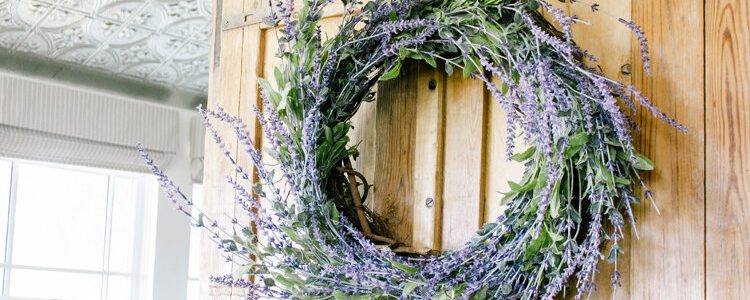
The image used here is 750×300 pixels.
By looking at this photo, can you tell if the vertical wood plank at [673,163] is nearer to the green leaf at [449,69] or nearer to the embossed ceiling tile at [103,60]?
the green leaf at [449,69]

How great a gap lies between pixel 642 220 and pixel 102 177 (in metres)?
3.45

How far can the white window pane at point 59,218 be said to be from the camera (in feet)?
13.9

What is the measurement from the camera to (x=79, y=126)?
432 cm

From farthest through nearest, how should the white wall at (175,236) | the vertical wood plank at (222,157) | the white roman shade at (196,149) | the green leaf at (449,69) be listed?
the white roman shade at (196,149)
the white wall at (175,236)
the vertical wood plank at (222,157)
the green leaf at (449,69)

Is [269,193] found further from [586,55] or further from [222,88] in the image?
[586,55]

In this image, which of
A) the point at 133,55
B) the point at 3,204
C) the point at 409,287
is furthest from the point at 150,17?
the point at 409,287

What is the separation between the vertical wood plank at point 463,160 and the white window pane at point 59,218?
2.89m

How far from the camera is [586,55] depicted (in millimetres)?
1572

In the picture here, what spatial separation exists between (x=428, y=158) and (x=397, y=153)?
73 mm

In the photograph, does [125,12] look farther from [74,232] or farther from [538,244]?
[538,244]

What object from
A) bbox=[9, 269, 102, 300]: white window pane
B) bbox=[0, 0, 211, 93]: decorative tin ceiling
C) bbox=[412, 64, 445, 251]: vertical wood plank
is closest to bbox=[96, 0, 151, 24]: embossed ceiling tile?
bbox=[0, 0, 211, 93]: decorative tin ceiling

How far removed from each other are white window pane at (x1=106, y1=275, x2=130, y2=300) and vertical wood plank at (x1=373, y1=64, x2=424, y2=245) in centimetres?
301

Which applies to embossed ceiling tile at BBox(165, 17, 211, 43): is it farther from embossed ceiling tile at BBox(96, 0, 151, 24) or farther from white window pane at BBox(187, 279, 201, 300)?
white window pane at BBox(187, 279, 201, 300)

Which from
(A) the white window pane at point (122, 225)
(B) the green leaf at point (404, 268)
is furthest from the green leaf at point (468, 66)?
(A) the white window pane at point (122, 225)
